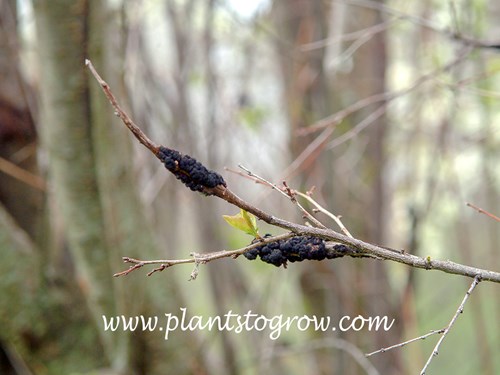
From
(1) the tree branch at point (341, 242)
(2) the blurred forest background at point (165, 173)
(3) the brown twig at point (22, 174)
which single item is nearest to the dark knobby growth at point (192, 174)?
(1) the tree branch at point (341, 242)

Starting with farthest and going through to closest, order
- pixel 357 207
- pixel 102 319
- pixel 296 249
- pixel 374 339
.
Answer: pixel 357 207 < pixel 374 339 < pixel 102 319 < pixel 296 249

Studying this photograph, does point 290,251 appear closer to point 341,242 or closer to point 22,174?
point 341,242

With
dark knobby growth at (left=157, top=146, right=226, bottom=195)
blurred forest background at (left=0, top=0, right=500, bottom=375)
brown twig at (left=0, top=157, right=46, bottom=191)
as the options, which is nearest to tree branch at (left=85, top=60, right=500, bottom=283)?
dark knobby growth at (left=157, top=146, right=226, bottom=195)

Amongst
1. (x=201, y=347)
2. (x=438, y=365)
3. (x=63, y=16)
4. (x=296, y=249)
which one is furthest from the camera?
(x=438, y=365)

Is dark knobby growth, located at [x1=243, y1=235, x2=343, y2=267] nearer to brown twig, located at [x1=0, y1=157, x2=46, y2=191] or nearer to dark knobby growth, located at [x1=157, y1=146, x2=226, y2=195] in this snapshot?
dark knobby growth, located at [x1=157, y1=146, x2=226, y2=195]

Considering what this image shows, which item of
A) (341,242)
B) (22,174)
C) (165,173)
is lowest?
(341,242)

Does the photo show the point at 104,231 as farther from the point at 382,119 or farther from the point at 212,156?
the point at 382,119

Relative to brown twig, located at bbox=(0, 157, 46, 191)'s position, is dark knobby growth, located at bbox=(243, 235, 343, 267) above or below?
below

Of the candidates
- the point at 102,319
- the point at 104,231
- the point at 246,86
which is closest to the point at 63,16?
the point at 104,231

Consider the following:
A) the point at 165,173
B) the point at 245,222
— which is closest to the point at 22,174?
the point at 165,173
